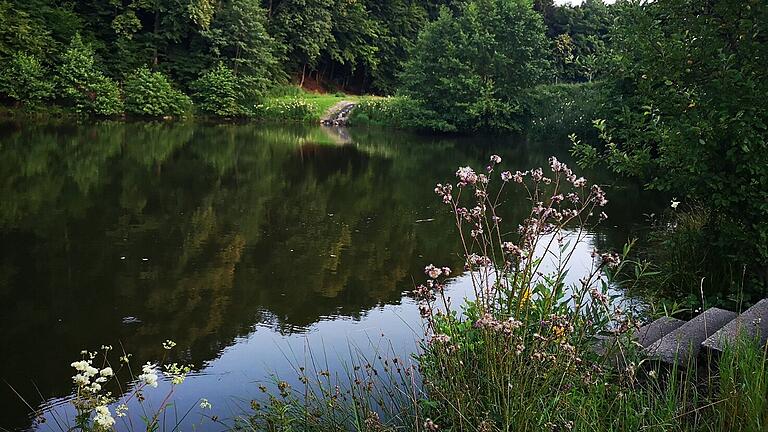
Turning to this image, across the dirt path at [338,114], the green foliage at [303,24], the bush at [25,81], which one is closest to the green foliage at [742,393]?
the bush at [25,81]

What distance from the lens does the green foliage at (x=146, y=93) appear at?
27.0 m

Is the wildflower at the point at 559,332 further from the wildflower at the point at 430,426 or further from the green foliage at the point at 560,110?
the green foliage at the point at 560,110

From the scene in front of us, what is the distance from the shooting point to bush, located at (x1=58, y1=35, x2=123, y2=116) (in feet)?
81.3

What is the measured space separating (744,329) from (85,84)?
26.1 meters

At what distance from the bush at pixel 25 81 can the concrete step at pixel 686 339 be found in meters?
24.5

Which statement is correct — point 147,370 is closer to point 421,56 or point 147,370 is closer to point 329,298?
point 329,298

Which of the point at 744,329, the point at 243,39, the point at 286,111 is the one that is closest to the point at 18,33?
the point at 243,39

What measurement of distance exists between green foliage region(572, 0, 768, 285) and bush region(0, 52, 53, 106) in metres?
23.3

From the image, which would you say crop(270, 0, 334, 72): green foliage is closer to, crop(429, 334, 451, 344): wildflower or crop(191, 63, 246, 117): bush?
crop(191, 63, 246, 117): bush

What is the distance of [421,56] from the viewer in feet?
90.6

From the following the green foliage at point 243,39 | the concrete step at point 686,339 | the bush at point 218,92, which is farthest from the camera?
the green foliage at point 243,39

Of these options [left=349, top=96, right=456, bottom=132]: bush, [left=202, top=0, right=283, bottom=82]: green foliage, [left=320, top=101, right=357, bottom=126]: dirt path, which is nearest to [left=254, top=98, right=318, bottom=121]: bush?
[left=320, top=101, right=357, bottom=126]: dirt path

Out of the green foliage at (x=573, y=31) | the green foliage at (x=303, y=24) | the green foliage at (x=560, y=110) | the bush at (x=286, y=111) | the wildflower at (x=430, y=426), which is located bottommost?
the bush at (x=286, y=111)

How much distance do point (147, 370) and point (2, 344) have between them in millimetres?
2529
